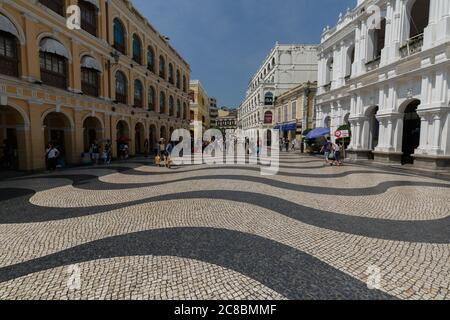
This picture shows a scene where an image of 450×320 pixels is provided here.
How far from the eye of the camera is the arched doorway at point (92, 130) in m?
16.2

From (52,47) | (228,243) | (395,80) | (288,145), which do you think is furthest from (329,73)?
(228,243)

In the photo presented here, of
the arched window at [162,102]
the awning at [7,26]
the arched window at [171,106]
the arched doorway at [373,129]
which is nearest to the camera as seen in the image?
the awning at [7,26]

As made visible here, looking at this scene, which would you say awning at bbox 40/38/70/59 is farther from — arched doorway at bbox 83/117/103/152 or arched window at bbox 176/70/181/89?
arched window at bbox 176/70/181/89

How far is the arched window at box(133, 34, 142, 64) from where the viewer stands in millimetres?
20380

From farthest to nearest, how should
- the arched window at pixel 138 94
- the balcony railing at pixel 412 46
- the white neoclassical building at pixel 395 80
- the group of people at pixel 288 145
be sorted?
1. the group of people at pixel 288 145
2. the arched window at pixel 138 94
3. the balcony railing at pixel 412 46
4. the white neoclassical building at pixel 395 80

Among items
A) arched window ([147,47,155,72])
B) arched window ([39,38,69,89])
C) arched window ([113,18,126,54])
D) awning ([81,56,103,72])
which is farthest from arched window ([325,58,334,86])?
arched window ([39,38,69,89])

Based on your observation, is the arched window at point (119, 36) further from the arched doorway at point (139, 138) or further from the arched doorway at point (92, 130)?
the arched doorway at point (139, 138)

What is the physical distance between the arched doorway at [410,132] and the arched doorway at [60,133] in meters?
21.5

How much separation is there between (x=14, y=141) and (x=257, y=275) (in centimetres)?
1717

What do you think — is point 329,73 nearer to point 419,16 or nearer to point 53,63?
point 419,16

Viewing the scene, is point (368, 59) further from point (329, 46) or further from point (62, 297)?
point (62, 297)

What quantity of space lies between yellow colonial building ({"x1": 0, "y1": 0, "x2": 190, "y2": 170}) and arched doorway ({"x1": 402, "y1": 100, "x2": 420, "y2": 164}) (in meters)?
20.9

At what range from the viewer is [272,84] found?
43125mm

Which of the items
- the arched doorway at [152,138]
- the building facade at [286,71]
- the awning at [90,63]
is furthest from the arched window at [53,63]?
the building facade at [286,71]
